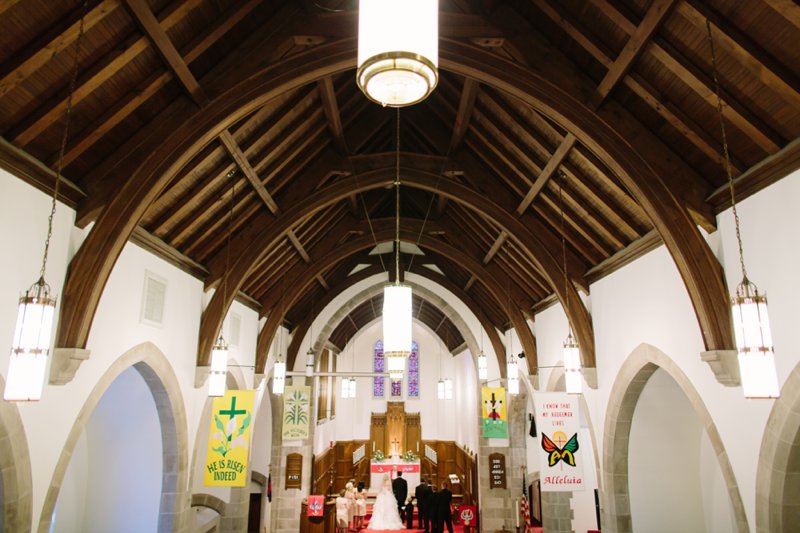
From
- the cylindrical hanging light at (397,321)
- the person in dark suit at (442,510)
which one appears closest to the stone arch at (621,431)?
the cylindrical hanging light at (397,321)

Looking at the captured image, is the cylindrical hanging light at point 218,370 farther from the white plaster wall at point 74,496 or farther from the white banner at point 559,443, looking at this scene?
the white banner at point 559,443

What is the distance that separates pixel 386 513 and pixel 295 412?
3.90 metres

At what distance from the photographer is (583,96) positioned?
218 inches

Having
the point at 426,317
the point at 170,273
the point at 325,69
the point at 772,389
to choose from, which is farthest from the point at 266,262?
the point at 426,317

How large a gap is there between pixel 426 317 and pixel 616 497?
46.4 ft

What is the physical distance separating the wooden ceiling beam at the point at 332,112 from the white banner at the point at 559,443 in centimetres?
510

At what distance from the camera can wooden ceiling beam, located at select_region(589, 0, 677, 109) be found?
4156mm

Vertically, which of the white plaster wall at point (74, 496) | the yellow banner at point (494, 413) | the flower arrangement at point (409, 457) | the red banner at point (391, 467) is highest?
the yellow banner at point (494, 413)

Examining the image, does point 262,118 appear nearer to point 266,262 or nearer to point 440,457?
point 266,262

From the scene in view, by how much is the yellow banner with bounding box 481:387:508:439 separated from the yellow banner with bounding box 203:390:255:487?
6.57 metres

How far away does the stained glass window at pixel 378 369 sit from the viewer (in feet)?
76.7

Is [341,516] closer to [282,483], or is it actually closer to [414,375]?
[282,483]

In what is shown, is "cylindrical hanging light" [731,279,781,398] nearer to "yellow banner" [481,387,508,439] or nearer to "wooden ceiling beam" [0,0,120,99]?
"wooden ceiling beam" [0,0,120,99]

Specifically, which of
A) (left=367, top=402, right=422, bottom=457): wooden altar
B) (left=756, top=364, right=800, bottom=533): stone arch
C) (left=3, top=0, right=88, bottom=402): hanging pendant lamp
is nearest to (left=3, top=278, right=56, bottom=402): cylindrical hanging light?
(left=3, top=0, right=88, bottom=402): hanging pendant lamp
